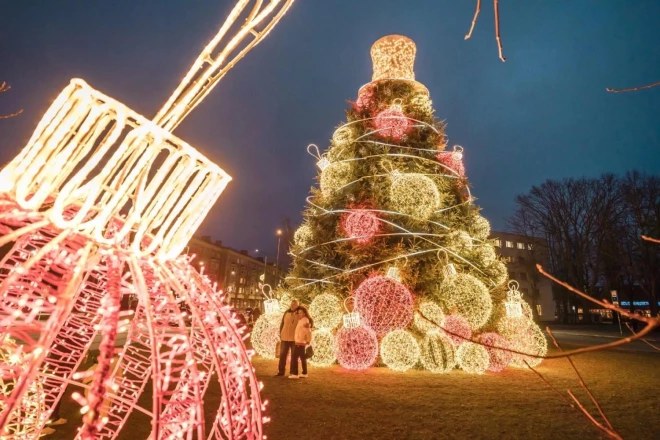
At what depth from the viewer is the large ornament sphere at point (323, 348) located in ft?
28.8

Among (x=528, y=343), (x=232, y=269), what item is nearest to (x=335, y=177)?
(x=528, y=343)

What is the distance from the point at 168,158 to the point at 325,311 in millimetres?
7710

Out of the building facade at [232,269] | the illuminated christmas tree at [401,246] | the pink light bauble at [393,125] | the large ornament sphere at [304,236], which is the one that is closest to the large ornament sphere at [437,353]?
the illuminated christmas tree at [401,246]

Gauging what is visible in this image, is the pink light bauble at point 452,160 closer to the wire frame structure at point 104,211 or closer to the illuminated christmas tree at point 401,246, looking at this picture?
the illuminated christmas tree at point 401,246

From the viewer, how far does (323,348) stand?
28.8 ft

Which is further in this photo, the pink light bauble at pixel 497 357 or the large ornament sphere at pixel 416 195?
the large ornament sphere at pixel 416 195

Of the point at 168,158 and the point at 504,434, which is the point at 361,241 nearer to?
the point at 504,434

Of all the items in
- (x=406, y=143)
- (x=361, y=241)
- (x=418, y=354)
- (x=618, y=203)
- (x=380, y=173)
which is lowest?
(x=418, y=354)

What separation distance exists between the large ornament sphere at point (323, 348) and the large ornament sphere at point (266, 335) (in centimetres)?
123

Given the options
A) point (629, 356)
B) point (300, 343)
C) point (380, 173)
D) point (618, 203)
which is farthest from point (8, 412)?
point (618, 203)

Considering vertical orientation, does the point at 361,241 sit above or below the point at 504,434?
above

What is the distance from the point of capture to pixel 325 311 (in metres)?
9.00

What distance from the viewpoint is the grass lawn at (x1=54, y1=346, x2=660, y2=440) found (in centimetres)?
466

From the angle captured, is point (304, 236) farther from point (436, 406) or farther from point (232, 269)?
point (232, 269)
